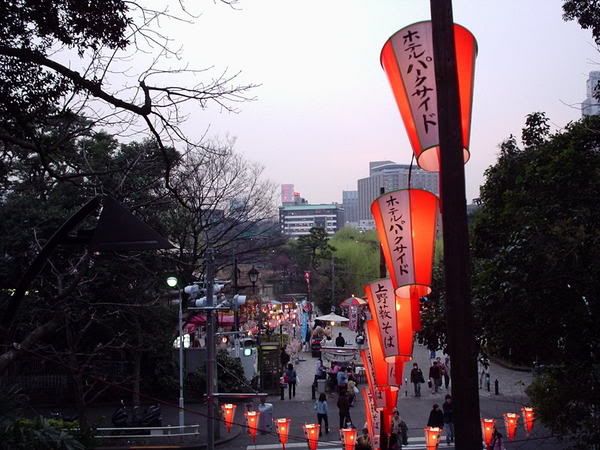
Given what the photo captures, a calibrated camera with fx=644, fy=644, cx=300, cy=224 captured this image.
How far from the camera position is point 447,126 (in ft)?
14.7

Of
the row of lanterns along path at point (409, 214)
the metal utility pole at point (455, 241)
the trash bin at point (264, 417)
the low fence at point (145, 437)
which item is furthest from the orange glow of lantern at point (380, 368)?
the metal utility pole at point (455, 241)

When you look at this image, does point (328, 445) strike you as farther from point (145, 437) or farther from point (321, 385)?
point (321, 385)

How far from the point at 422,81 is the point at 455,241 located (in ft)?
7.86

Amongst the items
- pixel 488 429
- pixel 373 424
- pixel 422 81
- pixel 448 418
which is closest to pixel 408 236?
pixel 422 81

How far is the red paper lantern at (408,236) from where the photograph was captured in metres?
7.62

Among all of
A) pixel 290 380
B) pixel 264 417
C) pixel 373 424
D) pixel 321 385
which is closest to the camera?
pixel 373 424

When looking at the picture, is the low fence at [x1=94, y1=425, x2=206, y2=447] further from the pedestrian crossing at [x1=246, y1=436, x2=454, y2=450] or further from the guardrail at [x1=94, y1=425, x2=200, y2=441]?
the pedestrian crossing at [x1=246, y1=436, x2=454, y2=450]

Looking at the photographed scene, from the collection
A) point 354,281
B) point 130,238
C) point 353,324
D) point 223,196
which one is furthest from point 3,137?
point 354,281

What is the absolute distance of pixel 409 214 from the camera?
796 cm

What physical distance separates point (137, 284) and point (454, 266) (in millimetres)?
16319

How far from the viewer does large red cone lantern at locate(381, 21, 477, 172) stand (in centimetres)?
592

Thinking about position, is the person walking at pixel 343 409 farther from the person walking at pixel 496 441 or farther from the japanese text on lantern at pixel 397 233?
the japanese text on lantern at pixel 397 233

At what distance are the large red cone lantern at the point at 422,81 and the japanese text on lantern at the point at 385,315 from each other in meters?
4.51

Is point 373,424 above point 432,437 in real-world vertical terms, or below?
above
